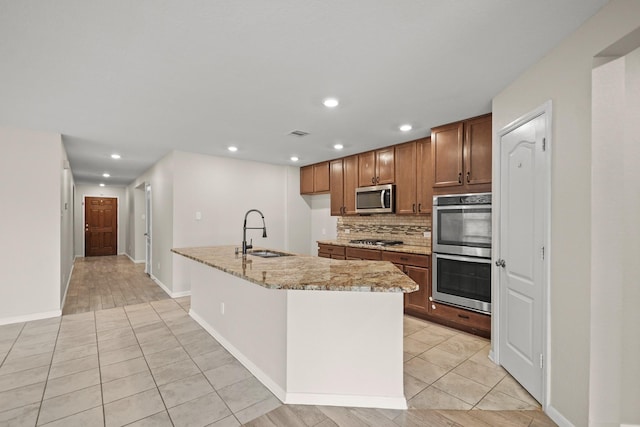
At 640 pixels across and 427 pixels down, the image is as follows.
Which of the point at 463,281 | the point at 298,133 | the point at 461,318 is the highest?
the point at 298,133

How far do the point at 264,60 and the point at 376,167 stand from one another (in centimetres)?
291

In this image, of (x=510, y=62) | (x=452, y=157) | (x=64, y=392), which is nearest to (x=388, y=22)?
(x=510, y=62)

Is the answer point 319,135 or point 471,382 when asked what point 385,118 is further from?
point 471,382

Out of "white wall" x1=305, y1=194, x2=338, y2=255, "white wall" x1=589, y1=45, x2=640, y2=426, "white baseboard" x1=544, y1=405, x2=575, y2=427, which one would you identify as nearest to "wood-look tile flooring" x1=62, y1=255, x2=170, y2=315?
"white wall" x1=305, y1=194, x2=338, y2=255

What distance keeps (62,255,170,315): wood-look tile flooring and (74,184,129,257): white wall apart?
5.26ft

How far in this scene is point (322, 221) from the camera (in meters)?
6.20

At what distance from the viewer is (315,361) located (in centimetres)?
203

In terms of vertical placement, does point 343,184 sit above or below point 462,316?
above

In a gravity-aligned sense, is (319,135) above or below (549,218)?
above

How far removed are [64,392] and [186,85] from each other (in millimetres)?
2494

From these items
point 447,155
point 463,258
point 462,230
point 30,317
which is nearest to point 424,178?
point 447,155

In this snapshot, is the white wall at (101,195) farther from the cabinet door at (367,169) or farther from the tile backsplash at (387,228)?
the cabinet door at (367,169)

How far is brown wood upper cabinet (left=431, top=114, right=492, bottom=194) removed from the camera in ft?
10.0

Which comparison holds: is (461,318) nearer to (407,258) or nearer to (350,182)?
(407,258)
